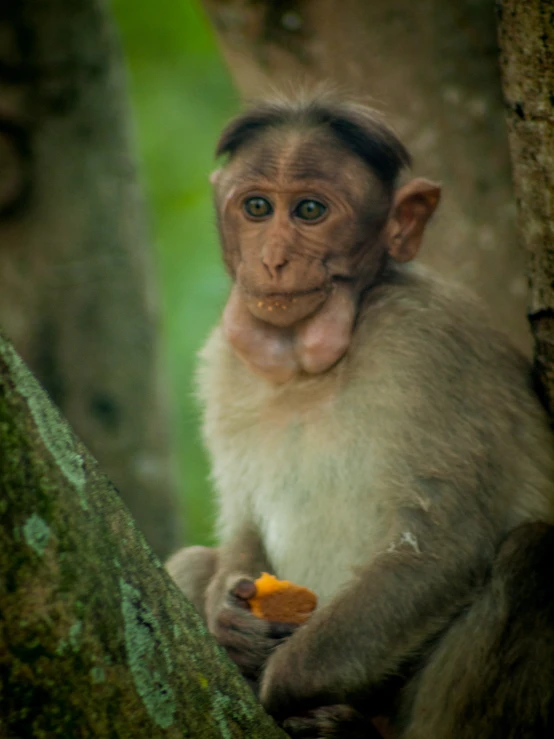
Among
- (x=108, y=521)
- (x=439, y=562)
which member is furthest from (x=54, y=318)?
(x=108, y=521)

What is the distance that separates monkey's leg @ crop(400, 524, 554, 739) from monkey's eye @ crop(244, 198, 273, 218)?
1.51m

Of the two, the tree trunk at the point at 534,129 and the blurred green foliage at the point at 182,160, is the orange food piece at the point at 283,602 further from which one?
the blurred green foliage at the point at 182,160

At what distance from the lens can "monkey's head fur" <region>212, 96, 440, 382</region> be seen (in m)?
4.11

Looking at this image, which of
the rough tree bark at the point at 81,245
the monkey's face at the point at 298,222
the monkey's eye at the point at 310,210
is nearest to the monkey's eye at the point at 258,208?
the monkey's face at the point at 298,222

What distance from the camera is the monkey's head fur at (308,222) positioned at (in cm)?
411

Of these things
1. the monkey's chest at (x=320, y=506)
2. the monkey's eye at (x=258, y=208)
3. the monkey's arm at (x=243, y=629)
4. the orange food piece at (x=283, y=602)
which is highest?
the monkey's eye at (x=258, y=208)

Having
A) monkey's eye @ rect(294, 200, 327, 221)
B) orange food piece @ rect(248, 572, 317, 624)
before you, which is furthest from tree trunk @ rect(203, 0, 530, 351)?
orange food piece @ rect(248, 572, 317, 624)

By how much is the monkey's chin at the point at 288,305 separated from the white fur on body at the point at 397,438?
28 cm

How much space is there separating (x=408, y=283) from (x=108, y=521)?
2.13m

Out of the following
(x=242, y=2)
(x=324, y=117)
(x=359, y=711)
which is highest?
(x=242, y=2)

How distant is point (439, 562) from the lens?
12.9 ft

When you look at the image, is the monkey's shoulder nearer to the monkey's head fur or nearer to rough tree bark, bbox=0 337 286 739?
the monkey's head fur

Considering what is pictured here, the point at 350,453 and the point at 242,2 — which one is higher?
the point at 242,2

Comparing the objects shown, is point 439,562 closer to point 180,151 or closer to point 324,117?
point 324,117
